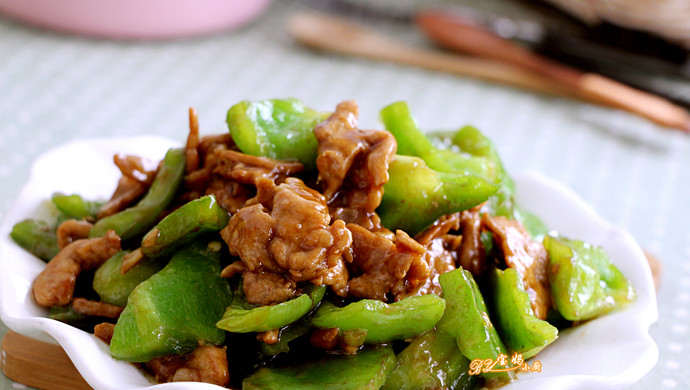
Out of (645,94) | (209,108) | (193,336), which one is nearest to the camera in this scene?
(193,336)

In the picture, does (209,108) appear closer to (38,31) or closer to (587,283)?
(38,31)

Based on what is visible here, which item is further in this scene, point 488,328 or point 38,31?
point 38,31

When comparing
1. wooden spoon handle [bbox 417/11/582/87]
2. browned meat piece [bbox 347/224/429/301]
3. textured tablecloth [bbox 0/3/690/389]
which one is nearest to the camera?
browned meat piece [bbox 347/224/429/301]

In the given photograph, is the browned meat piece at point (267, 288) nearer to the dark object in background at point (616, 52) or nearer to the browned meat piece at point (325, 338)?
the browned meat piece at point (325, 338)

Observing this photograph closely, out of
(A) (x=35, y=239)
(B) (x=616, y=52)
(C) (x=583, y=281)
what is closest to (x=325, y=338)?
(C) (x=583, y=281)

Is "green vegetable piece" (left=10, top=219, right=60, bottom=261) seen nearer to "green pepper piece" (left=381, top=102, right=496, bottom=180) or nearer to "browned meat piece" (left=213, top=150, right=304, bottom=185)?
"browned meat piece" (left=213, top=150, right=304, bottom=185)

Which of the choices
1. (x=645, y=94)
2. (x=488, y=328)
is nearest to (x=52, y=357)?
(x=488, y=328)

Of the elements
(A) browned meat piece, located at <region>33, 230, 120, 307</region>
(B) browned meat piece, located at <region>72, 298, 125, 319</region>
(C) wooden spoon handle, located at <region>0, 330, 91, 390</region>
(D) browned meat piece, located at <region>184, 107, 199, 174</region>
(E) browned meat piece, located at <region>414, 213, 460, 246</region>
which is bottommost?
(C) wooden spoon handle, located at <region>0, 330, 91, 390</region>

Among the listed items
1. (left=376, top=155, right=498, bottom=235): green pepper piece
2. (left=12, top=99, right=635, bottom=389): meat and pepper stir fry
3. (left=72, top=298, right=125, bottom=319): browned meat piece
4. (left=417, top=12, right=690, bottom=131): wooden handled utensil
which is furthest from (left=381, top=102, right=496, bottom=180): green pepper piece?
(left=417, top=12, right=690, bottom=131): wooden handled utensil
